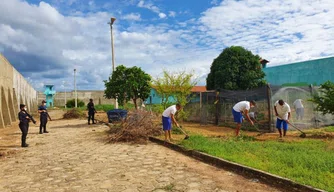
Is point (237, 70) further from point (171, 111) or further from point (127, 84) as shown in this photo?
point (171, 111)

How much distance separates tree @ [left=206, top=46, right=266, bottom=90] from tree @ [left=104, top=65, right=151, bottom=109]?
31.3 ft

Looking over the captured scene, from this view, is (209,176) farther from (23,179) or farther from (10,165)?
(10,165)

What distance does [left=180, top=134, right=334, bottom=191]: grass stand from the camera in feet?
14.8

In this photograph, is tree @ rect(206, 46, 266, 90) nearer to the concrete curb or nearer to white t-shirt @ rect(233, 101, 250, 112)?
white t-shirt @ rect(233, 101, 250, 112)

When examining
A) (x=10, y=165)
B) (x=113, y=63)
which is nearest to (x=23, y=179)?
Result: (x=10, y=165)

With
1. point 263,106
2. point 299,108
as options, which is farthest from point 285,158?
point 299,108

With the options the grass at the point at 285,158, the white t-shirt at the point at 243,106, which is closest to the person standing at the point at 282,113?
the white t-shirt at the point at 243,106

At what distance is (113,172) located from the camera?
5535mm

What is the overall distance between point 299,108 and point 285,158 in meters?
7.46

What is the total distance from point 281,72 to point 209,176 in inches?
955

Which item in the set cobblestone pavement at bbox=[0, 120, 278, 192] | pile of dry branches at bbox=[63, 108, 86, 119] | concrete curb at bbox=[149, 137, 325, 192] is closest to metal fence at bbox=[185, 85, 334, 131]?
concrete curb at bbox=[149, 137, 325, 192]

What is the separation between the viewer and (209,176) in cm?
518

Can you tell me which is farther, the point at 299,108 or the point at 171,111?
the point at 299,108

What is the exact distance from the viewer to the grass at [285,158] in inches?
178
